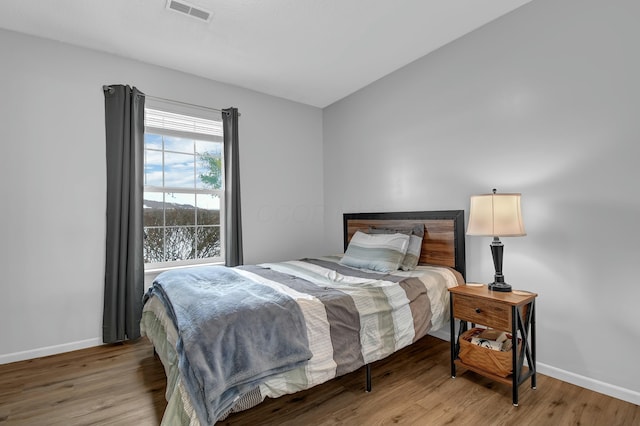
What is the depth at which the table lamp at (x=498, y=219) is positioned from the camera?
2.01 meters

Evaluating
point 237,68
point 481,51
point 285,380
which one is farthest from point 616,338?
point 237,68

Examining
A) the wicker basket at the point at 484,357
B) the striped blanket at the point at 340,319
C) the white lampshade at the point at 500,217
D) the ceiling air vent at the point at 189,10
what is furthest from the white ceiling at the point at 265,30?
the wicker basket at the point at 484,357

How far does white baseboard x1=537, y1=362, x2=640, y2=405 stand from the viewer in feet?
6.02

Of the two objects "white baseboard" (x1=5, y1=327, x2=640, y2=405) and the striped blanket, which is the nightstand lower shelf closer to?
"white baseboard" (x1=5, y1=327, x2=640, y2=405)

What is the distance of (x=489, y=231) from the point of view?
2043 millimetres

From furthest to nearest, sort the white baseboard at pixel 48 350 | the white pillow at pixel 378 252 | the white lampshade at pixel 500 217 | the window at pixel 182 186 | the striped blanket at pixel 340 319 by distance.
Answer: the window at pixel 182 186 → the white pillow at pixel 378 252 → the white baseboard at pixel 48 350 → the white lampshade at pixel 500 217 → the striped blanket at pixel 340 319

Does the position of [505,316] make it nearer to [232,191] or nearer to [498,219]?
[498,219]

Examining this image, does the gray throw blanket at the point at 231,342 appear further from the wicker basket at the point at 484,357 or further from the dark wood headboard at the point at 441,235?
the dark wood headboard at the point at 441,235

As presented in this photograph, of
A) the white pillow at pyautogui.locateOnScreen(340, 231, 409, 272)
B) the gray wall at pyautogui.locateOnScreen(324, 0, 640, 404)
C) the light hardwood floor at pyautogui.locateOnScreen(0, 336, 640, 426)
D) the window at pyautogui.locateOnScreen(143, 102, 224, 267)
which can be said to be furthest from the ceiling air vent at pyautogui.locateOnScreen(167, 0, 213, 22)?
the light hardwood floor at pyautogui.locateOnScreen(0, 336, 640, 426)

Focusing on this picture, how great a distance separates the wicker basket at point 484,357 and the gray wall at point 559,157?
1.79 feet

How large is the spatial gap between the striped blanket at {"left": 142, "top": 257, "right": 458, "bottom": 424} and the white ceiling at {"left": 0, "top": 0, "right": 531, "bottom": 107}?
6.62 ft

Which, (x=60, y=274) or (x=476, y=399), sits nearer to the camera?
(x=476, y=399)

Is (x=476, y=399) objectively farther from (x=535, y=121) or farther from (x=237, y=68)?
(x=237, y=68)

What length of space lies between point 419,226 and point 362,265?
2.29 feet
